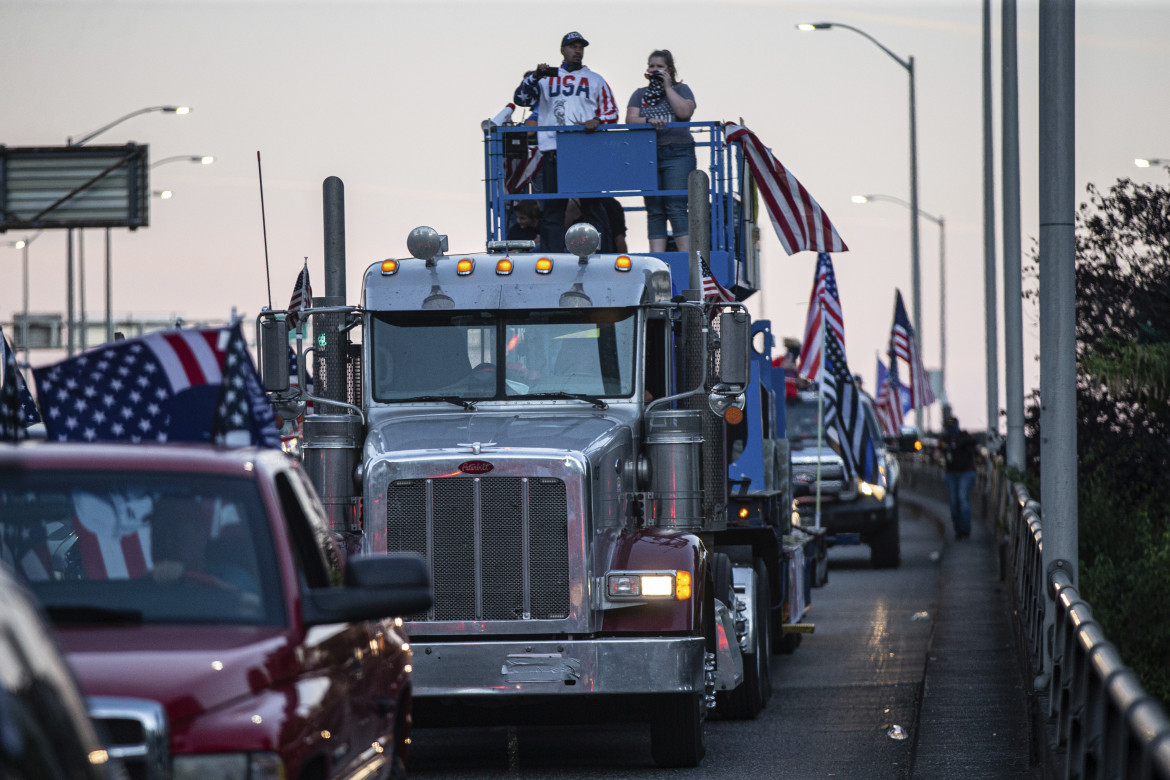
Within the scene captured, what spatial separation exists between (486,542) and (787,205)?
6.93 metres

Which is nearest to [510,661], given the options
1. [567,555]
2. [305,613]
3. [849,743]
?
[567,555]

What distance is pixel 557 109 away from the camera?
15.3m

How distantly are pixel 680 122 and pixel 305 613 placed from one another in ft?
31.3

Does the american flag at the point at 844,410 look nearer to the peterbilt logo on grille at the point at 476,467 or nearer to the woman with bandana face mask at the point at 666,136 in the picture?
the woman with bandana face mask at the point at 666,136

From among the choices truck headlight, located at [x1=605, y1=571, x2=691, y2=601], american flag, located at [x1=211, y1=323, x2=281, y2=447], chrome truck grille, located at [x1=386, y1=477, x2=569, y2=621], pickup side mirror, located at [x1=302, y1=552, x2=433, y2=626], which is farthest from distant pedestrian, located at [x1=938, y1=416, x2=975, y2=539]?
pickup side mirror, located at [x1=302, y1=552, x2=433, y2=626]

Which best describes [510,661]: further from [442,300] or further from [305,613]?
[305,613]

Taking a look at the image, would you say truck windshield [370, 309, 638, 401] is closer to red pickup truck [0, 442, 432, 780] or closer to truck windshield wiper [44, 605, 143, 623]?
red pickup truck [0, 442, 432, 780]

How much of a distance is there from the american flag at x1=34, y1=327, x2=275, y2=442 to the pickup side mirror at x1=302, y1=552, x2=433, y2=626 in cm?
152

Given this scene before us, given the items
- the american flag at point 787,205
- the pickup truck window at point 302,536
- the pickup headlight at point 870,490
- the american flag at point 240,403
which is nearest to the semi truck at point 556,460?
the american flag at point 787,205

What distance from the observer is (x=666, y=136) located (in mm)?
14805

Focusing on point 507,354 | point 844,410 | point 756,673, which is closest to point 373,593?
point 507,354

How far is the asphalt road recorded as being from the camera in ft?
37.2

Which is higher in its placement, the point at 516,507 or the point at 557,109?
the point at 557,109

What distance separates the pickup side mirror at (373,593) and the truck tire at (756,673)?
7.60 m
